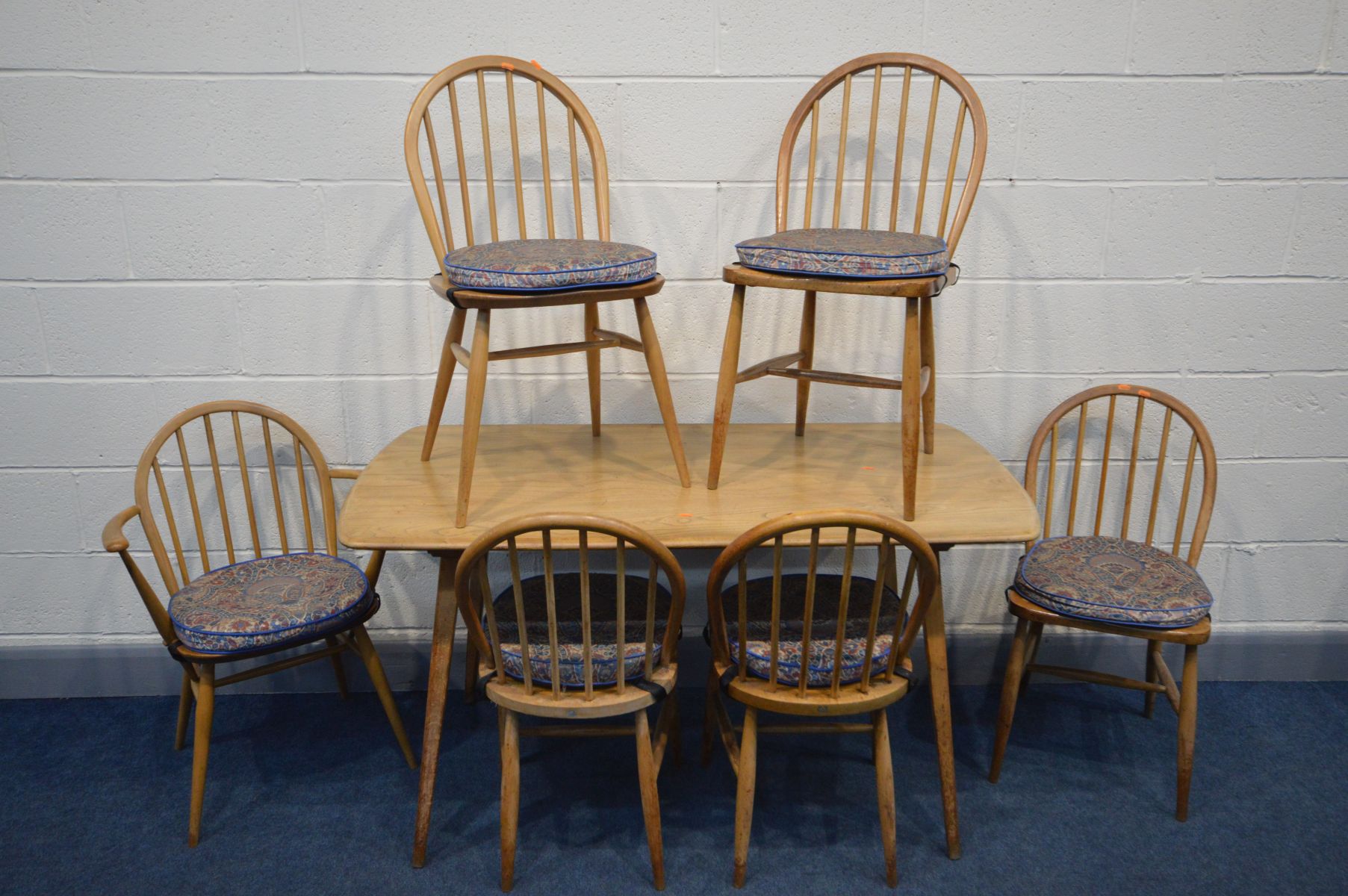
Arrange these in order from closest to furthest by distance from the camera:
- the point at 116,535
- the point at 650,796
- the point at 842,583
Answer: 1. the point at 842,583
2. the point at 650,796
3. the point at 116,535

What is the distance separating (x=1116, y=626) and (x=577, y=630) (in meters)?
1.12

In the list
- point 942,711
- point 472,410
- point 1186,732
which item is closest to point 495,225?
point 472,410

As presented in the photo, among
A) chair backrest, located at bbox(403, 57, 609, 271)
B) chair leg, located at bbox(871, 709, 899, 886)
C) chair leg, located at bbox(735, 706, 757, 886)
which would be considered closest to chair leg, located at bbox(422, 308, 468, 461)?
chair backrest, located at bbox(403, 57, 609, 271)

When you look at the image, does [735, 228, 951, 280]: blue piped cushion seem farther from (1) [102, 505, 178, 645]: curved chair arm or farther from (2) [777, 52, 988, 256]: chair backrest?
(1) [102, 505, 178, 645]: curved chair arm

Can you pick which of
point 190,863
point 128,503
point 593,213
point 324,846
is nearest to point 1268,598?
point 593,213

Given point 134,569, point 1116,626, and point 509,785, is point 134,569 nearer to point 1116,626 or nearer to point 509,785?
point 509,785

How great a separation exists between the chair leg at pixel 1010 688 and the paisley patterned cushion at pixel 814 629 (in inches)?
11.9

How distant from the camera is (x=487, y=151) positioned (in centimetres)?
221

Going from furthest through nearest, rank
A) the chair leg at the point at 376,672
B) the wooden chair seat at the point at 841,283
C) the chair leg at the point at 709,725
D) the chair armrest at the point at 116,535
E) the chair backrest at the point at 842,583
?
the chair leg at the point at 376,672 < the chair leg at the point at 709,725 < the chair armrest at the point at 116,535 < the wooden chair seat at the point at 841,283 < the chair backrest at the point at 842,583

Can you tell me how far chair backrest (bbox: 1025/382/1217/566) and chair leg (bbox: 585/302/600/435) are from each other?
3.40 feet

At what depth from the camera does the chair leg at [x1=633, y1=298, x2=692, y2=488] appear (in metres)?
2.05

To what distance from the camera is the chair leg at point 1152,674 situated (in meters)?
2.49

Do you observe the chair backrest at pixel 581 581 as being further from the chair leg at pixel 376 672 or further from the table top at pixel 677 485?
the chair leg at pixel 376 672

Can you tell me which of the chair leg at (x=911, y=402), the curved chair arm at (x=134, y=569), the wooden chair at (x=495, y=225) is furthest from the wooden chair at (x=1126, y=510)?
the curved chair arm at (x=134, y=569)
